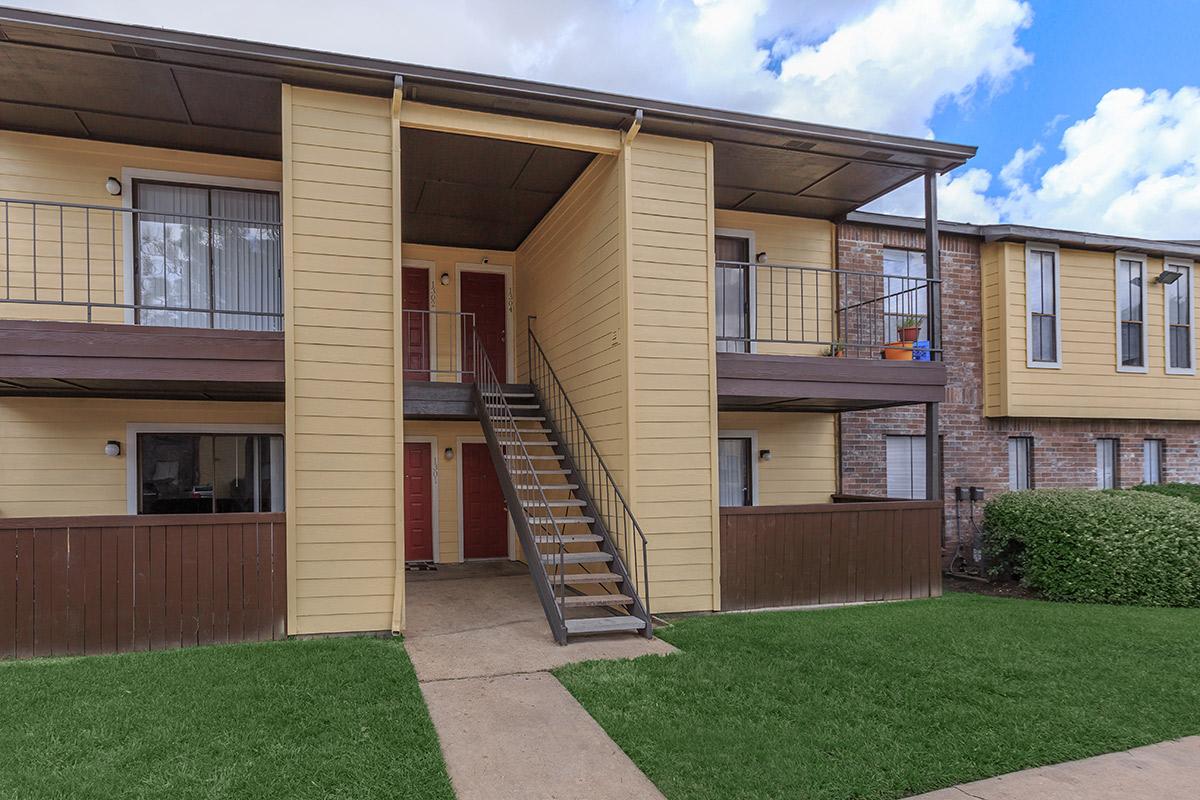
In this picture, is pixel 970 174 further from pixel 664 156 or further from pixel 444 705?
pixel 444 705

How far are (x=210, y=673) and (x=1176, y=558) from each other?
33.0ft

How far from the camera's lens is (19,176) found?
7.98 m

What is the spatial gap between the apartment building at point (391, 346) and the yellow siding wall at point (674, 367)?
3 cm

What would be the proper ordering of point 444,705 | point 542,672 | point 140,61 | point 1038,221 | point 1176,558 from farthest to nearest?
point 1038,221 < point 1176,558 < point 140,61 < point 542,672 < point 444,705

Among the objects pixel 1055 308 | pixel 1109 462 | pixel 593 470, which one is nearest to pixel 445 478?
pixel 593 470

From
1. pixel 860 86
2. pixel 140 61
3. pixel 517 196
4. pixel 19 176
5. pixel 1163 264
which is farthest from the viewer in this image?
pixel 860 86

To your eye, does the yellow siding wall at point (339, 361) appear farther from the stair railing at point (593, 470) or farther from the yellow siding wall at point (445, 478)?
the yellow siding wall at point (445, 478)

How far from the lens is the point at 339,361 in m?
6.88

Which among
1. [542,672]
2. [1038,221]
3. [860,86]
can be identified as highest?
[860,86]

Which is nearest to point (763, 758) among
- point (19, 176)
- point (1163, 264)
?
point (19, 176)

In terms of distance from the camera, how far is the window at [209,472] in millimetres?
8750

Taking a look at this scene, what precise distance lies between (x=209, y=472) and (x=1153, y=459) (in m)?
14.7

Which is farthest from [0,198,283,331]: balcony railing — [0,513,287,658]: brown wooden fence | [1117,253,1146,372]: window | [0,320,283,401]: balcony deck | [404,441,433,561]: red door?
[1117,253,1146,372]: window

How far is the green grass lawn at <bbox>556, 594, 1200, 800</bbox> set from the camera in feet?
13.6
